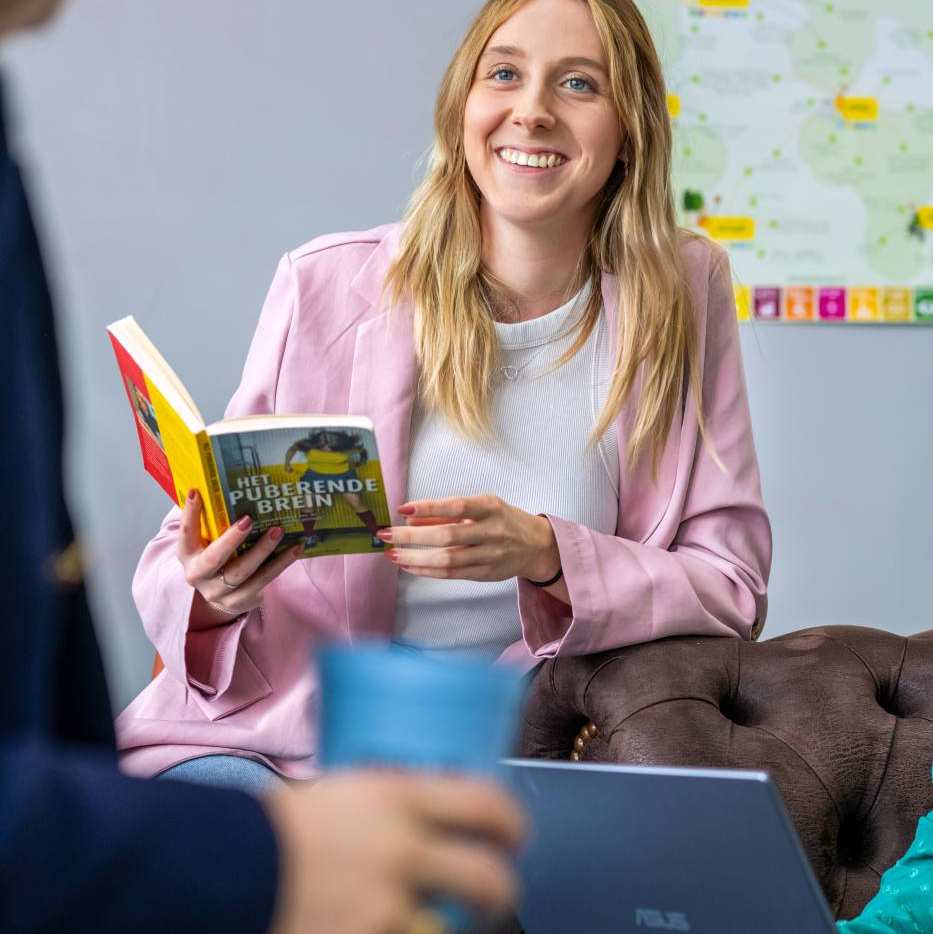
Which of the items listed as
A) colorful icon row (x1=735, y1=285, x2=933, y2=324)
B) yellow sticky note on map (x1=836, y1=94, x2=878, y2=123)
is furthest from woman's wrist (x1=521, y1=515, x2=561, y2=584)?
yellow sticky note on map (x1=836, y1=94, x2=878, y2=123)

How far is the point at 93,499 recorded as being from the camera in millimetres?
2617

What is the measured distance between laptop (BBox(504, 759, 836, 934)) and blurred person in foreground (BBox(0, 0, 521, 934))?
46 cm

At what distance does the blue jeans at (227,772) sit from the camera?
1.48 m

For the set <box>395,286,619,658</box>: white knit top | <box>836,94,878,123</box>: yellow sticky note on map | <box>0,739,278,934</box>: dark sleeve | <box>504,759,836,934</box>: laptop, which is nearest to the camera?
<box>0,739,278,934</box>: dark sleeve

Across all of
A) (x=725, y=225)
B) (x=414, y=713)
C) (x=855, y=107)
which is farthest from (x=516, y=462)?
(x=855, y=107)

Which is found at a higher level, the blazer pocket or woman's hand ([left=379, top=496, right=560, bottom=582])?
woman's hand ([left=379, top=496, right=560, bottom=582])

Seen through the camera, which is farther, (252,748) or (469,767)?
(252,748)

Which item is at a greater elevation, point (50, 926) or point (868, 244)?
point (50, 926)

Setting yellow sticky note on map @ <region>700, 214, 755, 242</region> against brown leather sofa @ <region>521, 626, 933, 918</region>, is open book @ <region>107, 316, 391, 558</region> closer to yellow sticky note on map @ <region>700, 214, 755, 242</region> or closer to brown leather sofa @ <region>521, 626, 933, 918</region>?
brown leather sofa @ <region>521, 626, 933, 918</region>

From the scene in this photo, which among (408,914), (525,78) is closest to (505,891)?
(408,914)

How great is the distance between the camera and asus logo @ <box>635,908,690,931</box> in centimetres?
100

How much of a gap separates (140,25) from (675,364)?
1.49 m

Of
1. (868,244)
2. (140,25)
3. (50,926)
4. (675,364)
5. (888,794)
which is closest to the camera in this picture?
(50,926)

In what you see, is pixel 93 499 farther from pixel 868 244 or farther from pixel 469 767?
pixel 469 767
